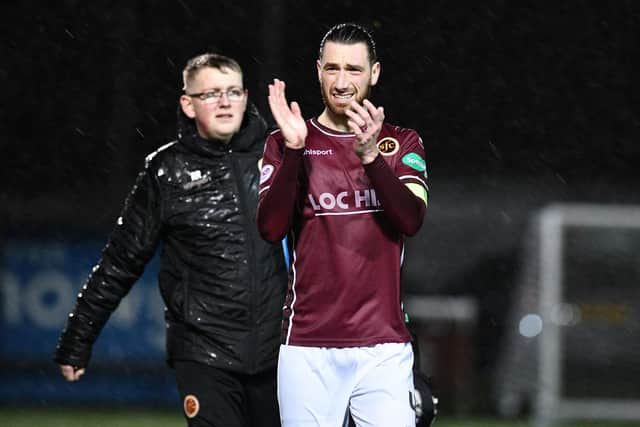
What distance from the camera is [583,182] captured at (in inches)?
881

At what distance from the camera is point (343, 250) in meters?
4.22

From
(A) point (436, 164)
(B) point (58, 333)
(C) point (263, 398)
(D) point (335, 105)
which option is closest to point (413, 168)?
(D) point (335, 105)

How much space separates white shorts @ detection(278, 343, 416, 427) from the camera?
4176mm

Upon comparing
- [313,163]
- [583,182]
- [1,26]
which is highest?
[1,26]

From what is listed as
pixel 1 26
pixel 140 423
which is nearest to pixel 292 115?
pixel 140 423

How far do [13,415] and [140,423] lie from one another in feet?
3.92

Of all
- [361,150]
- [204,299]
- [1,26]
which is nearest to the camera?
[361,150]

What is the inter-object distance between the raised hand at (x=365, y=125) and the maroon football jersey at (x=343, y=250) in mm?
280

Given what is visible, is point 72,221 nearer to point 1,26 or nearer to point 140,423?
point 140,423

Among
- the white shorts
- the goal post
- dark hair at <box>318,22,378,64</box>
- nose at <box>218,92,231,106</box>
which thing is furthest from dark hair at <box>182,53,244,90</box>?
the goal post

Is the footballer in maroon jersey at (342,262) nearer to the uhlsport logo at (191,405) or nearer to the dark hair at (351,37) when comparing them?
the dark hair at (351,37)

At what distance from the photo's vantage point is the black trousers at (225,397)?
16.6 ft

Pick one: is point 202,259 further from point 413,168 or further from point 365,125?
point 365,125

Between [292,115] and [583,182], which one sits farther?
[583,182]
